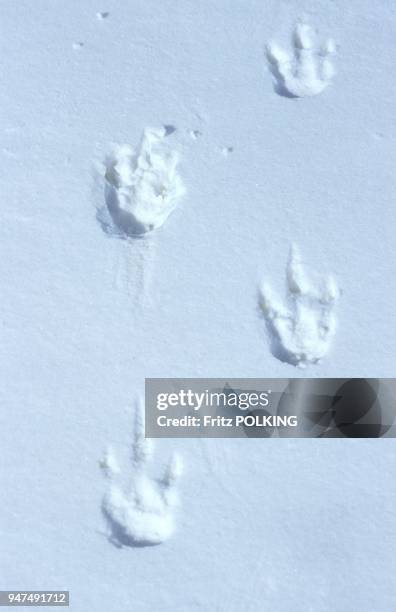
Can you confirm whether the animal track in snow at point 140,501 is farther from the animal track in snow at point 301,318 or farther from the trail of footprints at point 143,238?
the animal track in snow at point 301,318

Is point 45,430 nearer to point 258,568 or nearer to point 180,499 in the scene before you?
point 180,499

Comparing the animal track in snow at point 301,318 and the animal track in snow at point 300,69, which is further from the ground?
the animal track in snow at point 300,69

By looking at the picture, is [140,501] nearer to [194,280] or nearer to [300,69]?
[194,280]

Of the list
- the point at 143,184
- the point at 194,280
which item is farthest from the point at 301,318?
the point at 143,184

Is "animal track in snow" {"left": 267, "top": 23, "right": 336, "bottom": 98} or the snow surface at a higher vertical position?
"animal track in snow" {"left": 267, "top": 23, "right": 336, "bottom": 98}

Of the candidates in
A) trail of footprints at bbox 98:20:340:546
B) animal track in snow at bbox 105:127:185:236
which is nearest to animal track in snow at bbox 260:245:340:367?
trail of footprints at bbox 98:20:340:546

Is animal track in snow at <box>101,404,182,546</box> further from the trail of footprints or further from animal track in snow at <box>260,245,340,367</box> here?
animal track in snow at <box>260,245,340,367</box>

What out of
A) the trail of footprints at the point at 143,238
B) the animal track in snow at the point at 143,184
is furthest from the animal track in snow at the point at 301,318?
the animal track in snow at the point at 143,184
